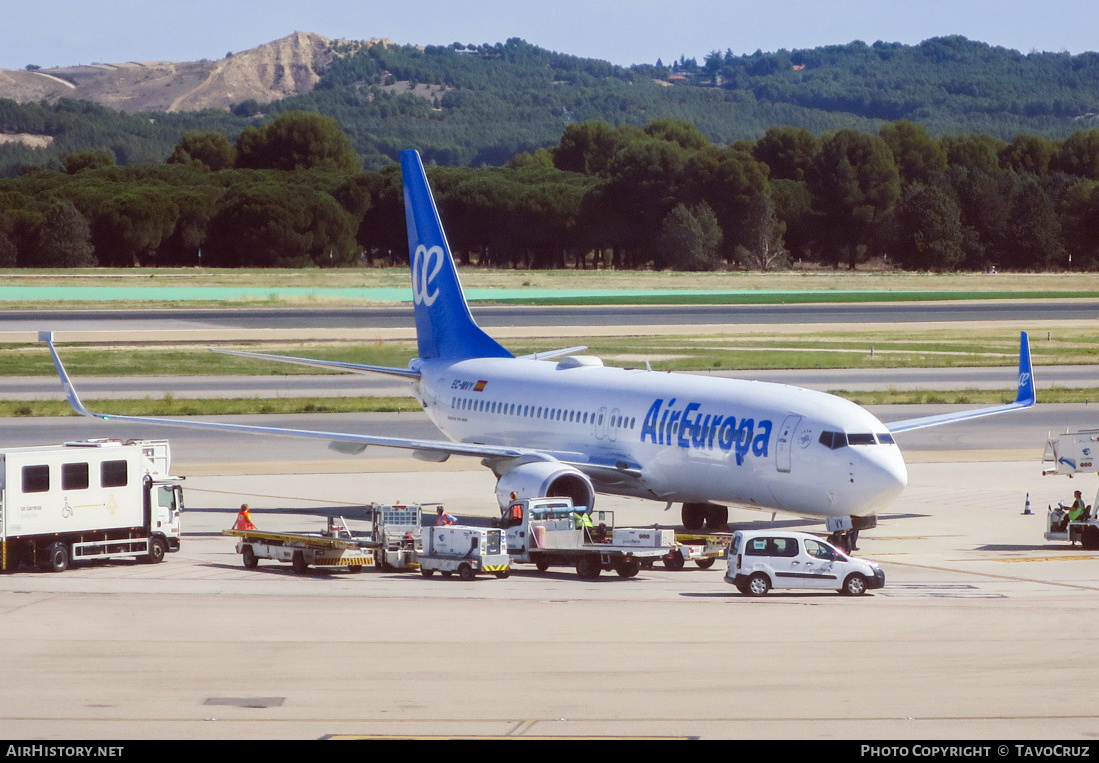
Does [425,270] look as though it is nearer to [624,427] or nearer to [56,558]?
[624,427]

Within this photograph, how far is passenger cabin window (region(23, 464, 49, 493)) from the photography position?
109ft

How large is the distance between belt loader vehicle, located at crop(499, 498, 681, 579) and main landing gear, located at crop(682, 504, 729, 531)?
5.01 m

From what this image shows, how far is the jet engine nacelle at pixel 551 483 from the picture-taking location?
37.2 metres

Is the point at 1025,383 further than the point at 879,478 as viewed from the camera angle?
Yes

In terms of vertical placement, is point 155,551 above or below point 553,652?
below

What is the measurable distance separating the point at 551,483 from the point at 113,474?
11.0 metres

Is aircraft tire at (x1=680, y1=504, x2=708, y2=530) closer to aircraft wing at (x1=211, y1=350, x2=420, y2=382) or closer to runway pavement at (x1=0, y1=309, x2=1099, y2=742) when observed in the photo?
runway pavement at (x1=0, y1=309, x2=1099, y2=742)

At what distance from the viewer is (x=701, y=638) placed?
2466 centimetres

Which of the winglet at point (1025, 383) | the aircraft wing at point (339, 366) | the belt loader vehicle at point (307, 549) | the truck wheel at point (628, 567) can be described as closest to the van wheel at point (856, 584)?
the truck wheel at point (628, 567)

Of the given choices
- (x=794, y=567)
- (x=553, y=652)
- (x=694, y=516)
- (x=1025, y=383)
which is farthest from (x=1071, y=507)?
(x=553, y=652)

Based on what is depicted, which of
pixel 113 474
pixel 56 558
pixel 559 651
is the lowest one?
pixel 56 558

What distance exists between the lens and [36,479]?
33.5 meters

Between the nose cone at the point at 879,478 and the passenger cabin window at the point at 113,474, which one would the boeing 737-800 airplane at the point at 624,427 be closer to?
the nose cone at the point at 879,478

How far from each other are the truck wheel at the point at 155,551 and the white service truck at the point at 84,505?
0.08 ft
